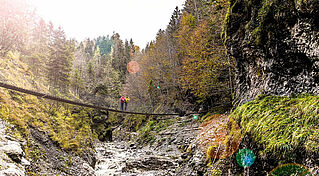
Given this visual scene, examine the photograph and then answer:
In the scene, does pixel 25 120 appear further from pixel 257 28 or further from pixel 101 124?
pixel 101 124

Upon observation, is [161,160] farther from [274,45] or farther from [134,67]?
[134,67]

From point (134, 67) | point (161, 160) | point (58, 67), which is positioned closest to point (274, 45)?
point (161, 160)

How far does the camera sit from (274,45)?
318 centimetres

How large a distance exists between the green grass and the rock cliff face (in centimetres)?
30

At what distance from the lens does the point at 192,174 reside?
5051mm

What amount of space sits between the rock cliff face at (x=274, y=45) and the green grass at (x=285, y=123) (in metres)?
0.30

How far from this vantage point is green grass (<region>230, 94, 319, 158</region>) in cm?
174

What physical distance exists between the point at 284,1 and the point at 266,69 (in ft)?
3.96

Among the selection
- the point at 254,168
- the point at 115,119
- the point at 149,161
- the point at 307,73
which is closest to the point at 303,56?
the point at 307,73

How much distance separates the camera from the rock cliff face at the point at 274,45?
8.07 feet

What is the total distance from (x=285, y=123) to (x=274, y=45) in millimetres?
1683

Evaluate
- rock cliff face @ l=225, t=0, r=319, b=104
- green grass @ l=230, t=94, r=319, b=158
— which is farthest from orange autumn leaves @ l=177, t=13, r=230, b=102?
green grass @ l=230, t=94, r=319, b=158

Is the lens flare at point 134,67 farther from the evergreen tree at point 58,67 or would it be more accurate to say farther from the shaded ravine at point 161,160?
the shaded ravine at point 161,160

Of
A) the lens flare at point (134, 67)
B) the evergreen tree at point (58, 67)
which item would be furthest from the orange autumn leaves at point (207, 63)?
the lens flare at point (134, 67)
